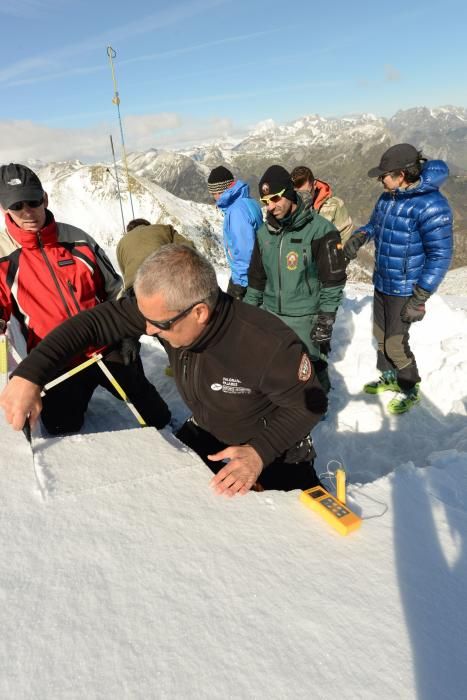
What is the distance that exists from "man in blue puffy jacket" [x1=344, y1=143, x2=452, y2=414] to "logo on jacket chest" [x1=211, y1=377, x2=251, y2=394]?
2.78 meters

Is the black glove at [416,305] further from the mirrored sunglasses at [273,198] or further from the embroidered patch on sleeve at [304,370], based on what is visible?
the embroidered patch on sleeve at [304,370]

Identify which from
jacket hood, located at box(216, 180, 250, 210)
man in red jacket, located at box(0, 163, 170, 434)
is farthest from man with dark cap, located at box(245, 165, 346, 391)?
man in red jacket, located at box(0, 163, 170, 434)

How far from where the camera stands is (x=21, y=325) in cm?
385

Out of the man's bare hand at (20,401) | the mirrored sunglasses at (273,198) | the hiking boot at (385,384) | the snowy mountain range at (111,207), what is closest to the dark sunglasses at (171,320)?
the man's bare hand at (20,401)

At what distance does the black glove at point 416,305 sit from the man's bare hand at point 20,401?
3879 millimetres

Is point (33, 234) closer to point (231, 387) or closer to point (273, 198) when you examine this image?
point (231, 387)

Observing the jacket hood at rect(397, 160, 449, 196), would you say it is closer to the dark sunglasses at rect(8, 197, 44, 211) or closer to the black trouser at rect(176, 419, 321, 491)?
the black trouser at rect(176, 419, 321, 491)

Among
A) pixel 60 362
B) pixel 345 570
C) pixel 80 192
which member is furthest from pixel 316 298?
pixel 80 192

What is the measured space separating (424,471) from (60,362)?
8.32 ft

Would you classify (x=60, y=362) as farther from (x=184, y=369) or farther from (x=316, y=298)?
(x=316, y=298)

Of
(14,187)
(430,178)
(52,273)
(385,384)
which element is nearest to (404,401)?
(385,384)

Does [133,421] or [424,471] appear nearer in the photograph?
[424,471]

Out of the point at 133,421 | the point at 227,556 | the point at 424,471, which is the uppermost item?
the point at 227,556

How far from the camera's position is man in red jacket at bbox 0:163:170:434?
3.38 m
